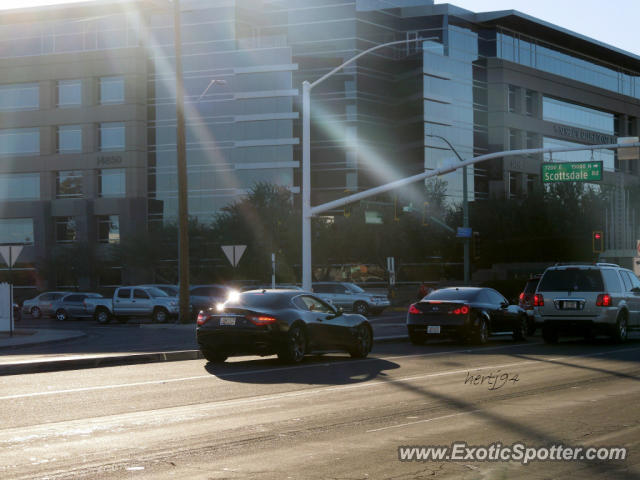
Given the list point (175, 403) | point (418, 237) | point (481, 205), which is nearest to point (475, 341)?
point (175, 403)

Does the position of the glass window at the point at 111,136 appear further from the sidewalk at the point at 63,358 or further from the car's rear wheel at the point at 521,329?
the car's rear wheel at the point at 521,329

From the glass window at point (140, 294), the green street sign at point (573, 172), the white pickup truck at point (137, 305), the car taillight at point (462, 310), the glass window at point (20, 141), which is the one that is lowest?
the white pickup truck at point (137, 305)

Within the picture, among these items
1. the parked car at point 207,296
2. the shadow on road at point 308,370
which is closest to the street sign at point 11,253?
the shadow on road at point 308,370

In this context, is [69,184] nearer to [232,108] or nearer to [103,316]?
[232,108]

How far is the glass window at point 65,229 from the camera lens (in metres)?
72.2

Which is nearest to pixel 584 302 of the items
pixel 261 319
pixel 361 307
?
pixel 261 319

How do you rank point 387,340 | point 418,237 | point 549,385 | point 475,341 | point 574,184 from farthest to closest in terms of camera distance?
point 574,184 → point 418,237 → point 387,340 → point 475,341 → point 549,385

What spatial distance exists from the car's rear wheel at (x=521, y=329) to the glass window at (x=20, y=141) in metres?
57.8

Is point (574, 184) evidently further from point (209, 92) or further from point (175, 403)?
point (175, 403)

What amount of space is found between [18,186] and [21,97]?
7357mm

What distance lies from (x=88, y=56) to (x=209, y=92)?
1057cm

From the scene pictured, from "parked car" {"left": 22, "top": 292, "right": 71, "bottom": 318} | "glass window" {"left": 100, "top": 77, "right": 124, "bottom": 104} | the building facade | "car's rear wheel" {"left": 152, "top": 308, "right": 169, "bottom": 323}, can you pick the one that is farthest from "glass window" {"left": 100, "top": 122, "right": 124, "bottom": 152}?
"car's rear wheel" {"left": 152, "top": 308, "right": 169, "bottom": 323}

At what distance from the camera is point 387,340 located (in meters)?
23.4

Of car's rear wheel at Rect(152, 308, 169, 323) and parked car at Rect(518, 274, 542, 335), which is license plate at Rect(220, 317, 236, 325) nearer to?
parked car at Rect(518, 274, 542, 335)
